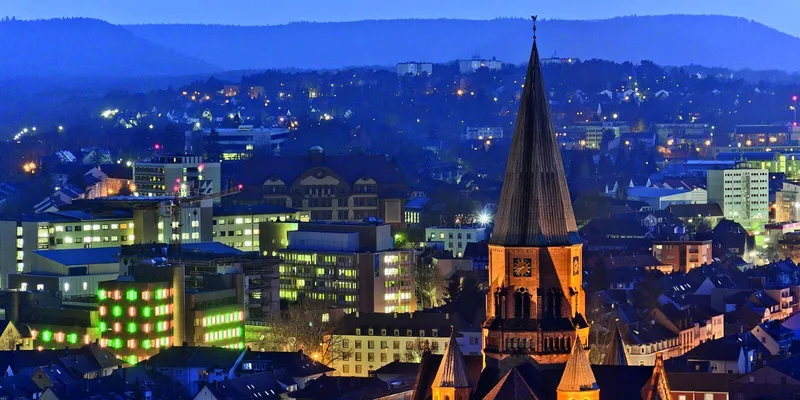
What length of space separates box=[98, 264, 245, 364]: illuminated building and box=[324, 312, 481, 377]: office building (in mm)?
5764

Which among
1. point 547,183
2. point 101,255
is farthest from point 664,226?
point 547,183

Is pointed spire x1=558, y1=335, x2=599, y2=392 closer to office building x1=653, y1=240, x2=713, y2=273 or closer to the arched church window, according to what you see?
the arched church window

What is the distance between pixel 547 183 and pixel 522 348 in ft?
15.2

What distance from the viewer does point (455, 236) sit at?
7156 inches

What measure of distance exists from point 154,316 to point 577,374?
58.8 metres

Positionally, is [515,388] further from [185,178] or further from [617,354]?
[185,178]

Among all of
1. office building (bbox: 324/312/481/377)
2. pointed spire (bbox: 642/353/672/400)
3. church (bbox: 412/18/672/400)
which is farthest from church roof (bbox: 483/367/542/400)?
office building (bbox: 324/312/481/377)

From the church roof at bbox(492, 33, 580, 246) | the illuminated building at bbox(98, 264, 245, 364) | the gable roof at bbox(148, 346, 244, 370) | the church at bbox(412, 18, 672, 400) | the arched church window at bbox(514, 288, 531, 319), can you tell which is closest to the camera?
the church at bbox(412, 18, 672, 400)

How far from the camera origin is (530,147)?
68.0m

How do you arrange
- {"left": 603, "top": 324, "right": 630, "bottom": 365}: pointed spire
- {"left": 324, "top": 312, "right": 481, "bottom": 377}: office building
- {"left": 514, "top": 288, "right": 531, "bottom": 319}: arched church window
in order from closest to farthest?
1. {"left": 514, "top": 288, "right": 531, "bottom": 319}: arched church window
2. {"left": 603, "top": 324, "right": 630, "bottom": 365}: pointed spire
3. {"left": 324, "top": 312, "right": 481, "bottom": 377}: office building

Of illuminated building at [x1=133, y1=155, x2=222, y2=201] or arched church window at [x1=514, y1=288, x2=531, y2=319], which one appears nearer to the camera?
arched church window at [x1=514, y1=288, x2=531, y2=319]

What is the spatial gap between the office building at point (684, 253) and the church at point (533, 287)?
109 meters

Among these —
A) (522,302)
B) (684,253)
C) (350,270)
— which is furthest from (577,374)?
(684,253)

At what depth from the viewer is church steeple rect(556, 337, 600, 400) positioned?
65.3 metres
